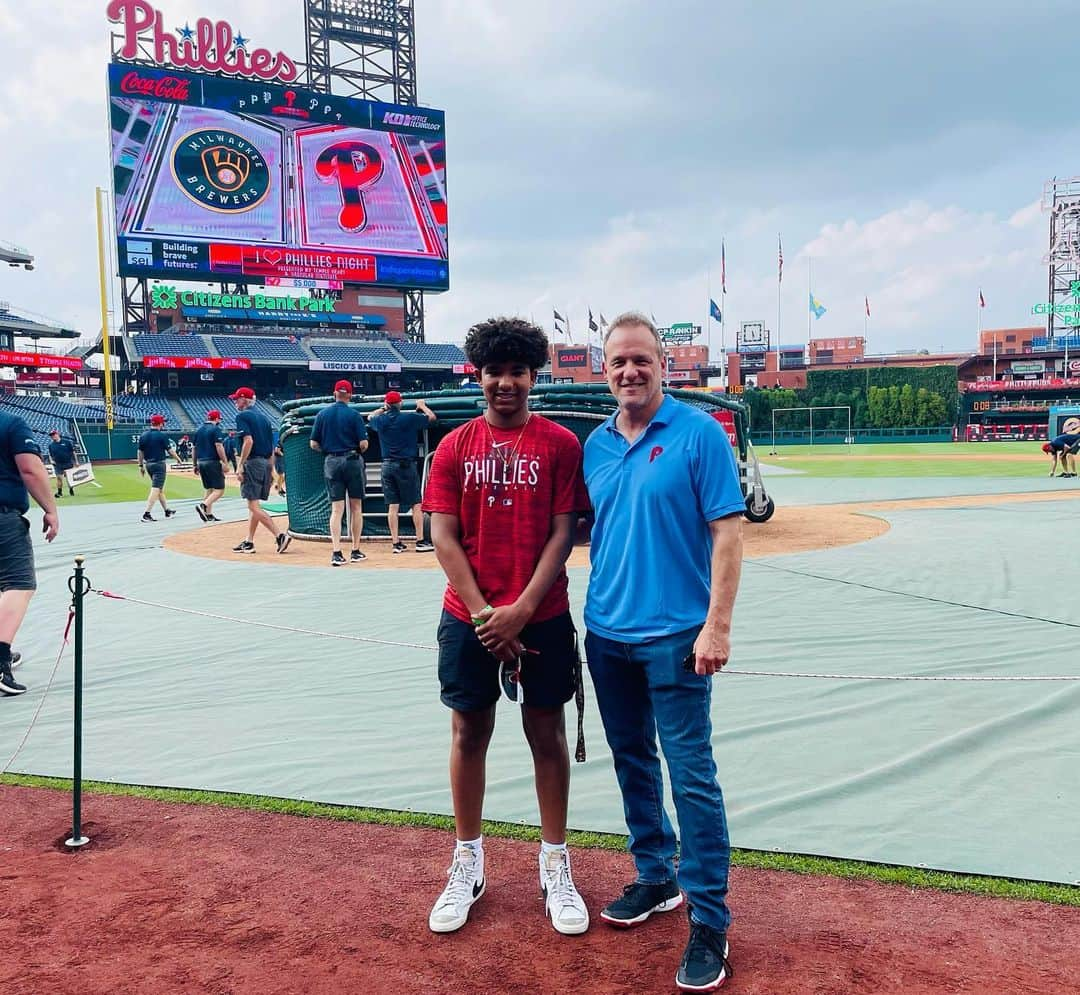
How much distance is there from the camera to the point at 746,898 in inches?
105

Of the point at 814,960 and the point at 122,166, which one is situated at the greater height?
the point at 122,166

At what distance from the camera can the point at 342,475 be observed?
935cm

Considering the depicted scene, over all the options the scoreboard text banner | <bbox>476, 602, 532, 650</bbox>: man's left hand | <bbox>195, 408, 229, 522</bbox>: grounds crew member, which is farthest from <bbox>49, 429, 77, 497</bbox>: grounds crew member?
the scoreboard text banner

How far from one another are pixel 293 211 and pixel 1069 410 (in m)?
42.3

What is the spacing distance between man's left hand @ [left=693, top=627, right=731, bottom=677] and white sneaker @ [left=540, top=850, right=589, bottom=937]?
2.81 ft

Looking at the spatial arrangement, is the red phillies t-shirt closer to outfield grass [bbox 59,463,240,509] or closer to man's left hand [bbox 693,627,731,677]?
man's left hand [bbox 693,627,731,677]

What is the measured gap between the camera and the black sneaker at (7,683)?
4.88m

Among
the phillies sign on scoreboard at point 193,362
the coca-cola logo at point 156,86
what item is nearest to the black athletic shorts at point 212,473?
the coca-cola logo at point 156,86

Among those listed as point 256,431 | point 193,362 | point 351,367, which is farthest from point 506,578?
point 351,367

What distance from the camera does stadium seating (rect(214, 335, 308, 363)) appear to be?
2053 inches

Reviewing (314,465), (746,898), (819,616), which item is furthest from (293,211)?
(746,898)

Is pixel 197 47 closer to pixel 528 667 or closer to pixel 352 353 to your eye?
pixel 352 353

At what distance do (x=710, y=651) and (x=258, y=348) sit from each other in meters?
55.0

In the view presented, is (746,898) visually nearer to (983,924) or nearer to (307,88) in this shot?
(983,924)
